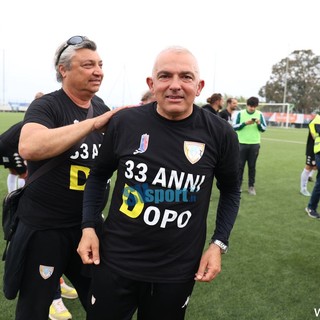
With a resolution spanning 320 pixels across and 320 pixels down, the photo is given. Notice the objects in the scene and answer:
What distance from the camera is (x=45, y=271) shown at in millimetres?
2188

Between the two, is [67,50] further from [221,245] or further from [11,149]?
[11,149]

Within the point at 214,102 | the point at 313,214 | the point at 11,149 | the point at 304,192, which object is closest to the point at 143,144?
the point at 11,149

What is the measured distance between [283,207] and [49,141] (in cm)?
617

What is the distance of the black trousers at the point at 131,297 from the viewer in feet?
5.91

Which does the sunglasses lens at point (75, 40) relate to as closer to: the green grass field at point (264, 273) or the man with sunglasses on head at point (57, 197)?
the man with sunglasses on head at point (57, 197)

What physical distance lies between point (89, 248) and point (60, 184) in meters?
0.47

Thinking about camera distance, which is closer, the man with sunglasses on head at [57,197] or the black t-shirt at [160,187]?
the black t-shirt at [160,187]

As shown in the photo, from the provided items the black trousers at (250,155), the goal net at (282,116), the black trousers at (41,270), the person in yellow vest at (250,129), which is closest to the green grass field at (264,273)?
the black trousers at (250,155)

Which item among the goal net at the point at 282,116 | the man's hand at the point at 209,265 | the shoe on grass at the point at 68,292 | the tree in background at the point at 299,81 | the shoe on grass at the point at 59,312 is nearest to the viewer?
the man's hand at the point at 209,265

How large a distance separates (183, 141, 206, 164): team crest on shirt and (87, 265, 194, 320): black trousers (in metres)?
0.63

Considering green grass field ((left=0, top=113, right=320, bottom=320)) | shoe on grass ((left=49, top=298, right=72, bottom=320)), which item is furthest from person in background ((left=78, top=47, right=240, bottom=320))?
green grass field ((left=0, top=113, right=320, bottom=320))

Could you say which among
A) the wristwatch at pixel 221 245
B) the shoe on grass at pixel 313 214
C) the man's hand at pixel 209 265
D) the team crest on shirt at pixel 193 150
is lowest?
the shoe on grass at pixel 313 214

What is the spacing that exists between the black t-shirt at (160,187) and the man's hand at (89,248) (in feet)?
0.14

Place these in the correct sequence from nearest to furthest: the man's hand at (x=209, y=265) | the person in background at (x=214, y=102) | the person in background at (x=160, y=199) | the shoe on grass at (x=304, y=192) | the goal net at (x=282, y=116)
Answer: the person in background at (x=160, y=199), the man's hand at (x=209, y=265), the person in background at (x=214, y=102), the shoe on grass at (x=304, y=192), the goal net at (x=282, y=116)
